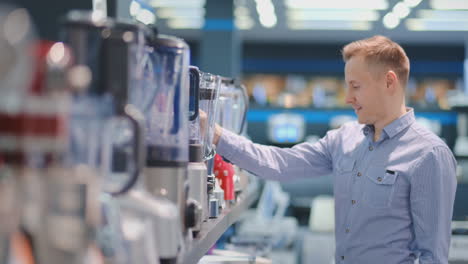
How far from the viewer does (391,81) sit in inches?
101

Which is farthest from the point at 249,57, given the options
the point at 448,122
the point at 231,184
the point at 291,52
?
the point at 231,184

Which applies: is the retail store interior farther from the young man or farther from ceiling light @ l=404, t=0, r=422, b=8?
ceiling light @ l=404, t=0, r=422, b=8

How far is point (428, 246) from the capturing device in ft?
7.90

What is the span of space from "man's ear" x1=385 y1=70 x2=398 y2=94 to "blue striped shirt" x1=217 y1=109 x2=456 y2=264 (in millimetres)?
129

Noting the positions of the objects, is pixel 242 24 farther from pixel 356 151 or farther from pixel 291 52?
pixel 356 151

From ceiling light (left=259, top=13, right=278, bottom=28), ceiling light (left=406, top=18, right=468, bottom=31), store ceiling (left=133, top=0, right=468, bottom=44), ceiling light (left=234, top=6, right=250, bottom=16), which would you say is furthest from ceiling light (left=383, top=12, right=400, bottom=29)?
ceiling light (left=234, top=6, right=250, bottom=16)

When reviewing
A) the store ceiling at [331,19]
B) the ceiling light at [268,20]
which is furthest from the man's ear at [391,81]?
the ceiling light at [268,20]

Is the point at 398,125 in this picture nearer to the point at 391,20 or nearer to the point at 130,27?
the point at 130,27

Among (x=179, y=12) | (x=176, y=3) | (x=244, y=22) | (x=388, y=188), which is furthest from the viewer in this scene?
(x=244, y=22)

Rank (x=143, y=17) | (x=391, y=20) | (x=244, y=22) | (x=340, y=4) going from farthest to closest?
(x=244, y=22) < (x=391, y=20) < (x=340, y=4) < (x=143, y=17)

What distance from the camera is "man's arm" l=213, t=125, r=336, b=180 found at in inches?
105

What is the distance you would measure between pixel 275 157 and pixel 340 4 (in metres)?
7.90

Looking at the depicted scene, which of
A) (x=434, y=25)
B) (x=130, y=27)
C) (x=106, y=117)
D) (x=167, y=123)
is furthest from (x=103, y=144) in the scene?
(x=434, y=25)

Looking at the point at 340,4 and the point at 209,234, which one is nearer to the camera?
the point at 209,234
